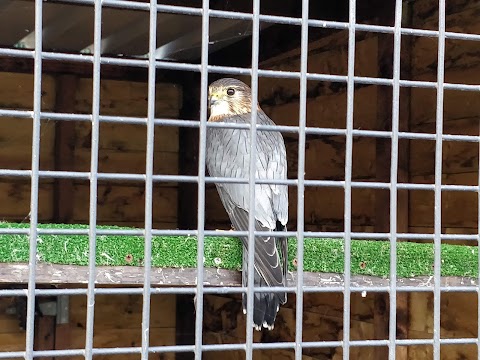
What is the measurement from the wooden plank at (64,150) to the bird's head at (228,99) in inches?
77.6

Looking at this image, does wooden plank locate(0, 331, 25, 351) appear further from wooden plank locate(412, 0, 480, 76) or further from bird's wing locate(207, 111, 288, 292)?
wooden plank locate(412, 0, 480, 76)

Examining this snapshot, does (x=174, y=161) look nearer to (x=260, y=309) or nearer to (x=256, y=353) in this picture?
(x=256, y=353)

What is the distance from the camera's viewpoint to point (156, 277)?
7.20ft

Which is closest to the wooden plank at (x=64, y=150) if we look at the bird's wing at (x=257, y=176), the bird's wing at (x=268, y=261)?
the bird's wing at (x=257, y=176)

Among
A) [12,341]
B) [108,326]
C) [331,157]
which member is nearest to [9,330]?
[12,341]

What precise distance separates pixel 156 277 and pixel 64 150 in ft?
10.8

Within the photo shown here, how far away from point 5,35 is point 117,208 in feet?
4.66

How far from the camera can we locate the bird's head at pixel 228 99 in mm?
3578

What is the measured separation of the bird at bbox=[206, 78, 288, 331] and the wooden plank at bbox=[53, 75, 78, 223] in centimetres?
238

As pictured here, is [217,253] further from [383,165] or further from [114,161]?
[114,161]

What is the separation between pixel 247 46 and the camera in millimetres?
4828

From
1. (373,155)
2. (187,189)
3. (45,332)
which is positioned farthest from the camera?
(187,189)

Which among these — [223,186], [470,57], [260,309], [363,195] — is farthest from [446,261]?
[363,195]

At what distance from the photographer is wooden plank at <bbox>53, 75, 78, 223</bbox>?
17.4ft
